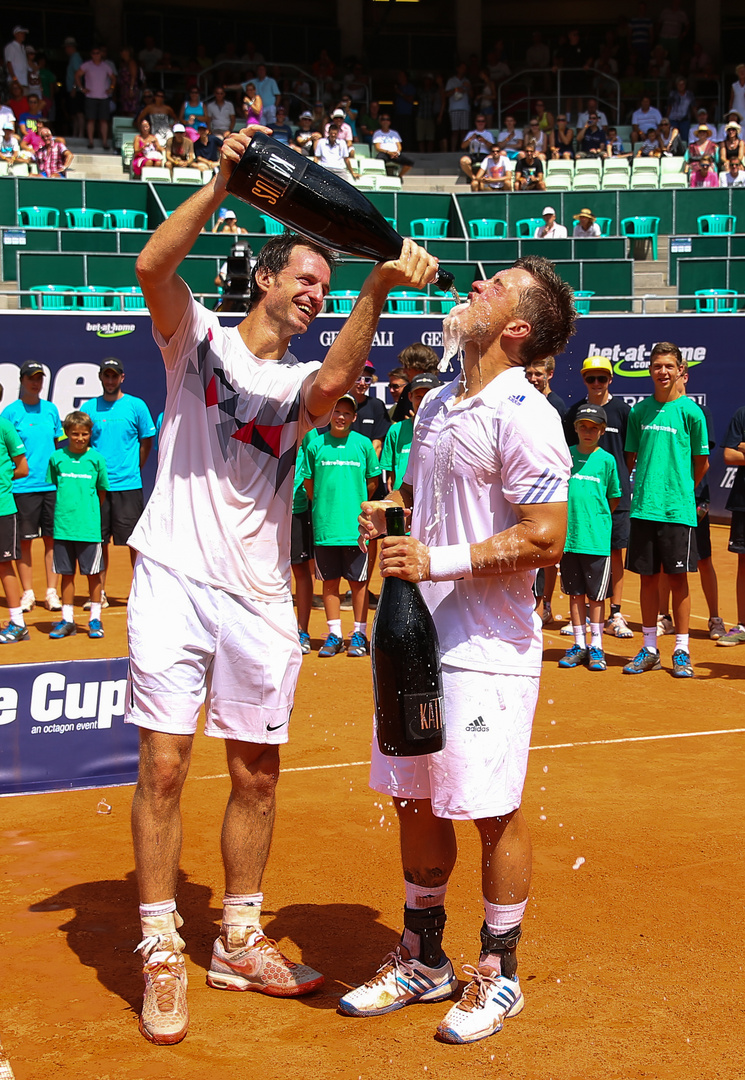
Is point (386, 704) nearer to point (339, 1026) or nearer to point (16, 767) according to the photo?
point (339, 1026)

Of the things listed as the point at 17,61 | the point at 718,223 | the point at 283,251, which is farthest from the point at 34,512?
the point at 17,61

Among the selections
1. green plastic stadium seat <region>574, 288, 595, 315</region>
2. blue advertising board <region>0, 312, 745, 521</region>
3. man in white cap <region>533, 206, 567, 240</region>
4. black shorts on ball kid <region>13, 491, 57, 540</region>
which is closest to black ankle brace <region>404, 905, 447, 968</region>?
black shorts on ball kid <region>13, 491, 57, 540</region>

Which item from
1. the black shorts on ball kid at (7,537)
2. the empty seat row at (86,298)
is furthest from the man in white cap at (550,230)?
the black shorts on ball kid at (7,537)

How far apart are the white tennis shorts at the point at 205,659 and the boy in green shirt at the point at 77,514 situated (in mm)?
6582

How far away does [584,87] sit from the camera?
28766mm

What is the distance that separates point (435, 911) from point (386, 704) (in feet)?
2.57

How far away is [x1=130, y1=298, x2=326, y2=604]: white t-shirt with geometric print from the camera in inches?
146

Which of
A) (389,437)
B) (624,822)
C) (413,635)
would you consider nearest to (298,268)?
(413,635)

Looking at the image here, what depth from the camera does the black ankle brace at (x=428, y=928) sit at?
12.0 feet

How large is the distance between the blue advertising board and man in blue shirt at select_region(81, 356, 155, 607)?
13.2ft

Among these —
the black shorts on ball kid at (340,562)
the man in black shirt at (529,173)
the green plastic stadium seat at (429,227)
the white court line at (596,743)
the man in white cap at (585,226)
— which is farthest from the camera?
the man in black shirt at (529,173)

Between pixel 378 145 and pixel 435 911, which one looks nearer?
pixel 435 911

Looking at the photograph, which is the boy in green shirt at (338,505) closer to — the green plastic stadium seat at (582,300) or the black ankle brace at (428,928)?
the black ankle brace at (428,928)

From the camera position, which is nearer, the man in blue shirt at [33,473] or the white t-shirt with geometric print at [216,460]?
the white t-shirt with geometric print at [216,460]
